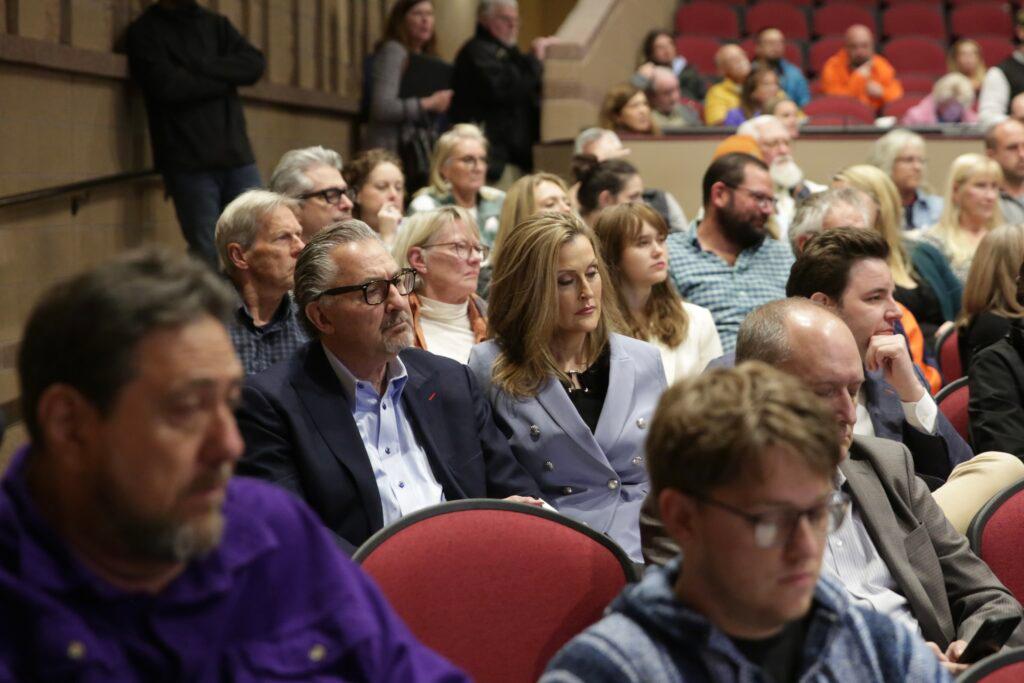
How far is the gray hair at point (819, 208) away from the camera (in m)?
4.44

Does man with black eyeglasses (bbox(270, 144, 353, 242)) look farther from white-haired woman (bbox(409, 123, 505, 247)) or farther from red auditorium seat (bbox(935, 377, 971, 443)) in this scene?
red auditorium seat (bbox(935, 377, 971, 443))

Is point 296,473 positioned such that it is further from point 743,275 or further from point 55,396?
point 743,275

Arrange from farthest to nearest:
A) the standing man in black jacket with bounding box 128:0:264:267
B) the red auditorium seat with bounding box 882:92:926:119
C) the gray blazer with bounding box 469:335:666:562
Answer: the red auditorium seat with bounding box 882:92:926:119, the standing man in black jacket with bounding box 128:0:264:267, the gray blazer with bounding box 469:335:666:562

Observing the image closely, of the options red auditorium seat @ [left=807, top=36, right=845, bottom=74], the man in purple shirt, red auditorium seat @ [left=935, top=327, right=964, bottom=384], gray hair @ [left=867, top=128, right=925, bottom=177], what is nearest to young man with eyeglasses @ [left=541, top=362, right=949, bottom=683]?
the man in purple shirt

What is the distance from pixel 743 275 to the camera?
4.61m

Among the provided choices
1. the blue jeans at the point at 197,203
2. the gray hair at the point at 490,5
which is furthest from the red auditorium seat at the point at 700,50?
the blue jeans at the point at 197,203

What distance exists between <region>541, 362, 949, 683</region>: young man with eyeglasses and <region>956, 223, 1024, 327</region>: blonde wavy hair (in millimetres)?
2517

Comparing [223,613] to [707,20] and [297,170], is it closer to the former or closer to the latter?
[297,170]

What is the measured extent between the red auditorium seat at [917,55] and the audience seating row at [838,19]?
0.34 meters

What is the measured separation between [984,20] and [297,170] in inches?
315

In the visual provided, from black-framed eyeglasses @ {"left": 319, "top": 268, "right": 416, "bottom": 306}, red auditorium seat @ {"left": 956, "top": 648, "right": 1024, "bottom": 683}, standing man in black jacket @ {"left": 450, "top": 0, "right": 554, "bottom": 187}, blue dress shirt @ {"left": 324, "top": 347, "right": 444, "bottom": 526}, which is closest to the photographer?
red auditorium seat @ {"left": 956, "top": 648, "right": 1024, "bottom": 683}

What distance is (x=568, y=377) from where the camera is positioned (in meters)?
3.00

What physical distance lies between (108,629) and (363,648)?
0.30 metres

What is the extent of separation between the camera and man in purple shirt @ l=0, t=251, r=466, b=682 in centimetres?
131
